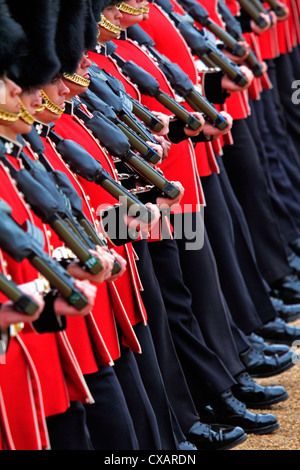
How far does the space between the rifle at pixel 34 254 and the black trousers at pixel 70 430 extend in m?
0.41

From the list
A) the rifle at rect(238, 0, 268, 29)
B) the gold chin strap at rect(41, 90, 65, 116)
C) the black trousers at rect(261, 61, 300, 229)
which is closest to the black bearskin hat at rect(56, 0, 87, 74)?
the gold chin strap at rect(41, 90, 65, 116)

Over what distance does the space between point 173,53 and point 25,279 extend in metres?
2.00

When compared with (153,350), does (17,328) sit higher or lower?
higher

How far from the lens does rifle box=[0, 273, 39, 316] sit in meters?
2.39

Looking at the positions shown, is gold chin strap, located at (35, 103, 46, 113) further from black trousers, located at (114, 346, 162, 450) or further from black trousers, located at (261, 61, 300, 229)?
black trousers, located at (261, 61, 300, 229)

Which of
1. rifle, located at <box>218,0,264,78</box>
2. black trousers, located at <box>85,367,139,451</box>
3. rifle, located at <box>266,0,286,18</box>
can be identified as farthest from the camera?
rifle, located at <box>266,0,286,18</box>

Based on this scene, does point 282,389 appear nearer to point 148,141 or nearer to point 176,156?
point 176,156

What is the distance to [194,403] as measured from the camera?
417cm

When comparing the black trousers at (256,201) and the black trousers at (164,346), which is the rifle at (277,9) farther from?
the black trousers at (164,346)

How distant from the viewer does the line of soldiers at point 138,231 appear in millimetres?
2654

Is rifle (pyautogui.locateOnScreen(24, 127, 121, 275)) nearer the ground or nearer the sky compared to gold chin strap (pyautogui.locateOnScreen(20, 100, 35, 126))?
nearer the ground

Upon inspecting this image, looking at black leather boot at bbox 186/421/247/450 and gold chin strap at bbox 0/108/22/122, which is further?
black leather boot at bbox 186/421/247/450

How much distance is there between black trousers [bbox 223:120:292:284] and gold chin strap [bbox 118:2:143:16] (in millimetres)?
1332
